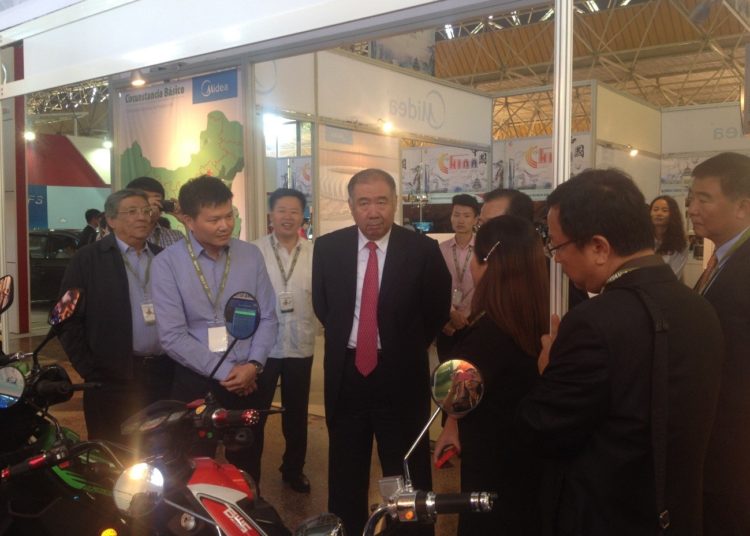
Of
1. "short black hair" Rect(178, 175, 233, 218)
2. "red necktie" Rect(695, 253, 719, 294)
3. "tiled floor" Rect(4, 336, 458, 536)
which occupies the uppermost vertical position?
"short black hair" Rect(178, 175, 233, 218)

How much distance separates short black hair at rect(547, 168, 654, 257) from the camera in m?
1.56

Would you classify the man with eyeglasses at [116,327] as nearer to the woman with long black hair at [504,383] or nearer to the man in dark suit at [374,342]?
the man in dark suit at [374,342]

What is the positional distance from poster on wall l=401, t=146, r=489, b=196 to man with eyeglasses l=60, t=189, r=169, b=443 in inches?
195

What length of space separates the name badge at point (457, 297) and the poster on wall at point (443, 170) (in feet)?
11.4

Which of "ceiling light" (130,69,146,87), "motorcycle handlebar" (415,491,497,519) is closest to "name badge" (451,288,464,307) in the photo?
"ceiling light" (130,69,146,87)

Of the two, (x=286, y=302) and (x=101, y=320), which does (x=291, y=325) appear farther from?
(x=101, y=320)

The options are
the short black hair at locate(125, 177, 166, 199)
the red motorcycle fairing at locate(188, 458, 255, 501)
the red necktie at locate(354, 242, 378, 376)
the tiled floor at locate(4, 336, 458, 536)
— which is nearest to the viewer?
the red motorcycle fairing at locate(188, 458, 255, 501)

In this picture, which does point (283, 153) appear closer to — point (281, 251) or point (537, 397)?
point (281, 251)

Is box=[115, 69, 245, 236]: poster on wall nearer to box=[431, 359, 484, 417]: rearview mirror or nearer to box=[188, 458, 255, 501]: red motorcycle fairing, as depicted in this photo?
box=[188, 458, 255, 501]: red motorcycle fairing

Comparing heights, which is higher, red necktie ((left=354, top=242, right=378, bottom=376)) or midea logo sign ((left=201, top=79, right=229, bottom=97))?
midea logo sign ((left=201, top=79, right=229, bottom=97))

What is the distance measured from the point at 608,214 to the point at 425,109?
556 cm

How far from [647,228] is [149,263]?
2543 millimetres

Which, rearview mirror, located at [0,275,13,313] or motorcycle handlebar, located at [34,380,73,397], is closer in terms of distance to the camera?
motorcycle handlebar, located at [34,380,73,397]

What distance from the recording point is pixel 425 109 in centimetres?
692
